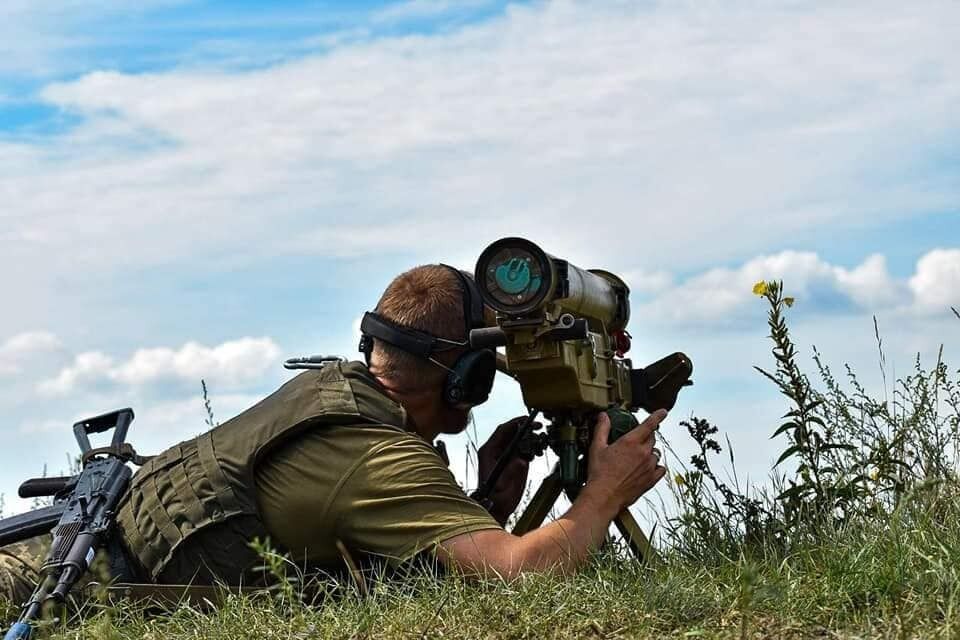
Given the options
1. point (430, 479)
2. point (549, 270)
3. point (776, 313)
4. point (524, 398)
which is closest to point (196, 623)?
point (430, 479)

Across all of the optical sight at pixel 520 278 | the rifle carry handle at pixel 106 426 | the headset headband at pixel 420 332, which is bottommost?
the rifle carry handle at pixel 106 426

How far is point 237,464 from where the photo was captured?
5.29 metres

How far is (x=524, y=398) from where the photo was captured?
5176mm

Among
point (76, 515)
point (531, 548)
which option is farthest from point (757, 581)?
point (76, 515)

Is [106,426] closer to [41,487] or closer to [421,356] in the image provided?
[41,487]

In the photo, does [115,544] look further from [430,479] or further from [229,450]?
[430,479]

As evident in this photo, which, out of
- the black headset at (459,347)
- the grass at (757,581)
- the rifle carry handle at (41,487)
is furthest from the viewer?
the rifle carry handle at (41,487)

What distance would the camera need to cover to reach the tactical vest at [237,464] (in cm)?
527

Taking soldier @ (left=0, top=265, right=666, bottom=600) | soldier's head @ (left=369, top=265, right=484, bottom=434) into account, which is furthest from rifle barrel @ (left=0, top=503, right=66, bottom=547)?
soldier's head @ (left=369, top=265, right=484, bottom=434)

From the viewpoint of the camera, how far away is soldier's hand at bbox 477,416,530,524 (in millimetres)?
5914

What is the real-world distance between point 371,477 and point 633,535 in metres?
1.03

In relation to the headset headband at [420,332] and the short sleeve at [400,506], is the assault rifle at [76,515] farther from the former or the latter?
the headset headband at [420,332]

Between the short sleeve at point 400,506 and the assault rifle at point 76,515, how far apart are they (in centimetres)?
99

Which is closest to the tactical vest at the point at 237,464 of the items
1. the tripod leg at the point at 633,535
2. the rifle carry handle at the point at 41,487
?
the rifle carry handle at the point at 41,487
